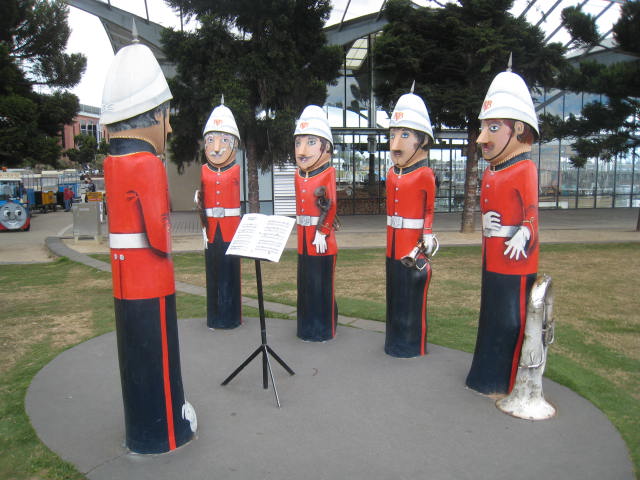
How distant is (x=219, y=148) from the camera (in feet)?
19.2

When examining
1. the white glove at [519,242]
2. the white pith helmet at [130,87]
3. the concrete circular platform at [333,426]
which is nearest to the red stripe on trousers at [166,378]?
the concrete circular platform at [333,426]

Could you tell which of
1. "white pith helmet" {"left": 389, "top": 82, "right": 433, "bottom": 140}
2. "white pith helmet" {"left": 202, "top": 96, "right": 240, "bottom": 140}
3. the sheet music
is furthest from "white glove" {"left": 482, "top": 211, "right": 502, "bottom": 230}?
"white pith helmet" {"left": 202, "top": 96, "right": 240, "bottom": 140}

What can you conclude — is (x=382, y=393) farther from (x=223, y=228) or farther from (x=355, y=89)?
(x=355, y=89)

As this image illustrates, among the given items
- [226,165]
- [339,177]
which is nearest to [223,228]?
[226,165]

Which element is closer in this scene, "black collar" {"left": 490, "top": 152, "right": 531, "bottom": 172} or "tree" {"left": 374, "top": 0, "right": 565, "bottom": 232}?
"black collar" {"left": 490, "top": 152, "right": 531, "bottom": 172}

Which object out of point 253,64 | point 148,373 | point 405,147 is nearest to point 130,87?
point 148,373

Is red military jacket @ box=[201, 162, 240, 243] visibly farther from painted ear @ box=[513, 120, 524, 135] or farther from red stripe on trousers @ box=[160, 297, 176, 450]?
painted ear @ box=[513, 120, 524, 135]

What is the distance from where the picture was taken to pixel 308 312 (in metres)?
5.62

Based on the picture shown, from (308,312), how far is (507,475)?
288 centimetres

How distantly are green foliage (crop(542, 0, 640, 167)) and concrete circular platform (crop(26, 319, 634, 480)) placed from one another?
10.5 metres

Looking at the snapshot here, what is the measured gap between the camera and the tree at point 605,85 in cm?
1291

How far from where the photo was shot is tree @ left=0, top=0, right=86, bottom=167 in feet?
46.7

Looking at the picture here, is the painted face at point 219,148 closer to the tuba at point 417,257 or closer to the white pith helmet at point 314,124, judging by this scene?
the white pith helmet at point 314,124

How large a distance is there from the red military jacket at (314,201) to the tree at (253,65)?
729cm
